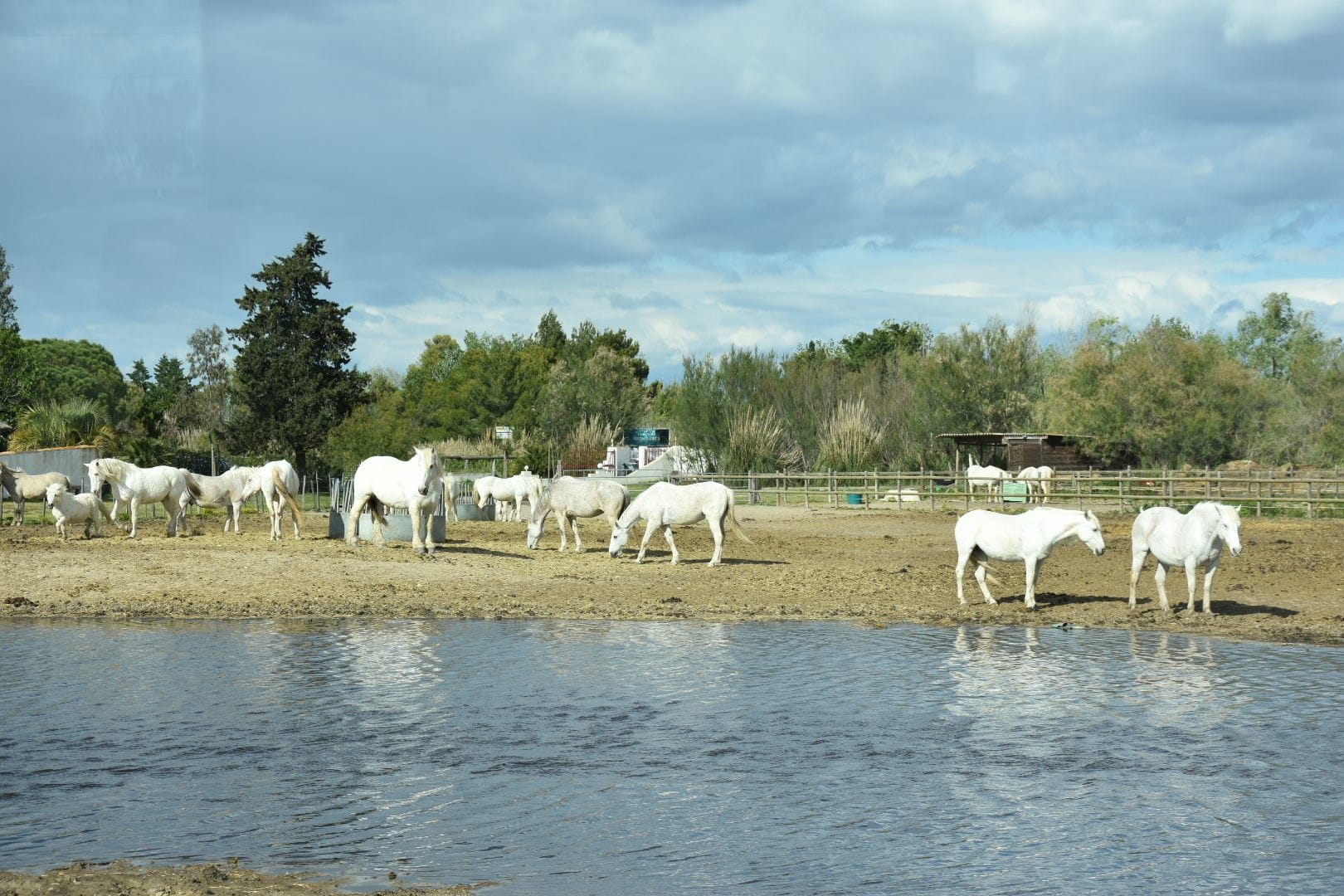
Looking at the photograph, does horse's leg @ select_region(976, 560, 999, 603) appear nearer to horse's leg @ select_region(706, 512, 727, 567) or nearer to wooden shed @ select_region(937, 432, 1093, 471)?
horse's leg @ select_region(706, 512, 727, 567)

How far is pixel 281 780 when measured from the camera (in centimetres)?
872

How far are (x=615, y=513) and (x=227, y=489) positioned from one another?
10200 millimetres

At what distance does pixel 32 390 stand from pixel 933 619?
160 feet

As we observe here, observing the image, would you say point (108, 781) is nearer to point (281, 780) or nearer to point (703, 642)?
point (281, 780)

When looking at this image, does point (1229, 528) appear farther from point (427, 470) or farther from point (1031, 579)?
point (427, 470)

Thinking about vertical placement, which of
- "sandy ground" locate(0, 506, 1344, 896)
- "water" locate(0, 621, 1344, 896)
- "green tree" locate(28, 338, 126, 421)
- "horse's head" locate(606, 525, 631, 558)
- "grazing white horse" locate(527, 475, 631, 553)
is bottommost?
"water" locate(0, 621, 1344, 896)

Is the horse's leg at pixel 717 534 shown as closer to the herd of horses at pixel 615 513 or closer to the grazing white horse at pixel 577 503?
the herd of horses at pixel 615 513

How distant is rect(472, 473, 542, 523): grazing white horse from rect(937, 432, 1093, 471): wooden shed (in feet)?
72.6

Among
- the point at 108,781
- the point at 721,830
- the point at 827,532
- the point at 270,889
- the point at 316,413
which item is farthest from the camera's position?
the point at 316,413

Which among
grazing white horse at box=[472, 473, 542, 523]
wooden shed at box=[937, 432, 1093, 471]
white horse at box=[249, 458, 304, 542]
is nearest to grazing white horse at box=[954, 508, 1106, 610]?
white horse at box=[249, 458, 304, 542]

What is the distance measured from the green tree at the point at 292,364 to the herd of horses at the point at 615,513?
86.1 feet

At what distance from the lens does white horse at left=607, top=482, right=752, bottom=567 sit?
22312mm

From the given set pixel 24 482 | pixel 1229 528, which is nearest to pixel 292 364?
pixel 24 482

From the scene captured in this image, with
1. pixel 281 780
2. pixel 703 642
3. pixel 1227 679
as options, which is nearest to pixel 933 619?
pixel 703 642
